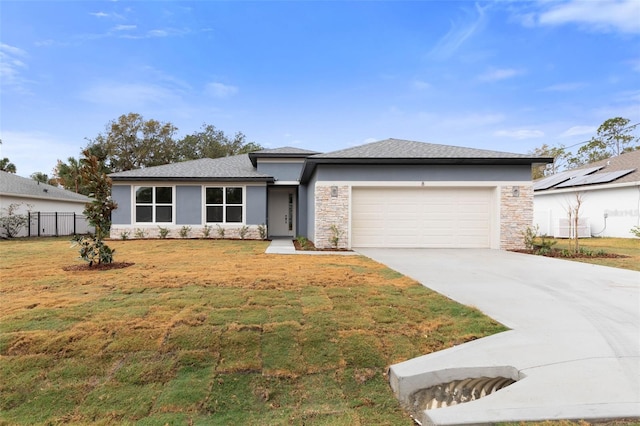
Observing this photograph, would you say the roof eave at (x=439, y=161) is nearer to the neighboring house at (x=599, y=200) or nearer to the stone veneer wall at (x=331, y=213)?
the stone veneer wall at (x=331, y=213)

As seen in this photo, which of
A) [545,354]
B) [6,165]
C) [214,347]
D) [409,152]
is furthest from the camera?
[6,165]

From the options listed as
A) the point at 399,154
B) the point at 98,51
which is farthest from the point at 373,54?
the point at 98,51

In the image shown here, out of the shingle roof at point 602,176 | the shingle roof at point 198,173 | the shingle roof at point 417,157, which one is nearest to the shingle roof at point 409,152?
the shingle roof at point 417,157

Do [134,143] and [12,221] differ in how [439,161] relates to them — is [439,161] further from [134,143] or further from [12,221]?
[134,143]

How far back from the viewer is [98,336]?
354 centimetres

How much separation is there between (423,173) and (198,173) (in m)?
10.2

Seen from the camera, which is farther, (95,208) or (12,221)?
(12,221)

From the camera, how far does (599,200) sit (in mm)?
17719

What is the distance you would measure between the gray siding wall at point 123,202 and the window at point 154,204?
0.37 m

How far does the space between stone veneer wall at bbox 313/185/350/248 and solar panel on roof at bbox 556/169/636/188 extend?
594 inches

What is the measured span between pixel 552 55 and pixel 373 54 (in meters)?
8.00

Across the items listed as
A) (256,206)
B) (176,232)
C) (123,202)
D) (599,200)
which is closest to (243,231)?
(256,206)

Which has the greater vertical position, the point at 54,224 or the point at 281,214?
the point at 281,214

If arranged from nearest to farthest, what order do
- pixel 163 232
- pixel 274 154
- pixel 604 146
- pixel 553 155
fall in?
pixel 163 232 → pixel 274 154 → pixel 604 146 → pixel 553 155
